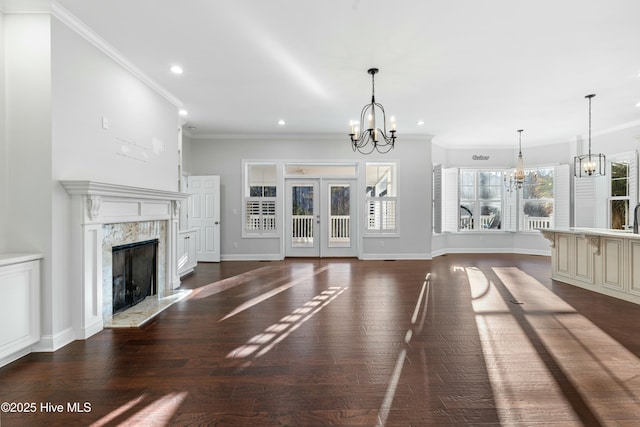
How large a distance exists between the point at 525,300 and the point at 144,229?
5190 millimetres

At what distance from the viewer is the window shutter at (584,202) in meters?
7.41

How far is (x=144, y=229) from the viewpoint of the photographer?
4.10 meters

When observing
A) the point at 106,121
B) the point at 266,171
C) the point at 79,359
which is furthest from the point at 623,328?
the point at 266,171

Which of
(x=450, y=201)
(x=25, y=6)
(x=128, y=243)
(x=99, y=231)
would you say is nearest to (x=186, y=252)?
(x=128, y=243)

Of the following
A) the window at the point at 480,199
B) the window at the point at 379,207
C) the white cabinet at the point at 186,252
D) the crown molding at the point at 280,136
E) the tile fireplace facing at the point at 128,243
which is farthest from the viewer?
the window at the point at 480,199

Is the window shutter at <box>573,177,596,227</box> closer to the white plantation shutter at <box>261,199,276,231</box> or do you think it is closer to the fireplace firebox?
the white plantation shutter at <box>261,199,276,231</box>

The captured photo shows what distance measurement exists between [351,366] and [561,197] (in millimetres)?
8422

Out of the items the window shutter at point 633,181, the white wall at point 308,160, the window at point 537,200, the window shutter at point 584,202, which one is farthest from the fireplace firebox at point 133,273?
the window shutter at point 584,202

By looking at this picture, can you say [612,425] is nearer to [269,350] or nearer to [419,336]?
[419,336]

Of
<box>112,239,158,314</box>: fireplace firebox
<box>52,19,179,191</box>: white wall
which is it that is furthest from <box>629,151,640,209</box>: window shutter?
<box>112,239,158,314</box>: fireplace firebox

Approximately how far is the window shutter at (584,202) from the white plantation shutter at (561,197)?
139mm

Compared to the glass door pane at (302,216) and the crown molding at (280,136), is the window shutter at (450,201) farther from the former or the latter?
the glass door pane at (302,216)

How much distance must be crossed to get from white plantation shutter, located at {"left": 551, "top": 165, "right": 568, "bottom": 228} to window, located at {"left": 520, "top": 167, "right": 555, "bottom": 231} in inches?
4.6

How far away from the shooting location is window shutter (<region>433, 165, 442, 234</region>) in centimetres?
795
